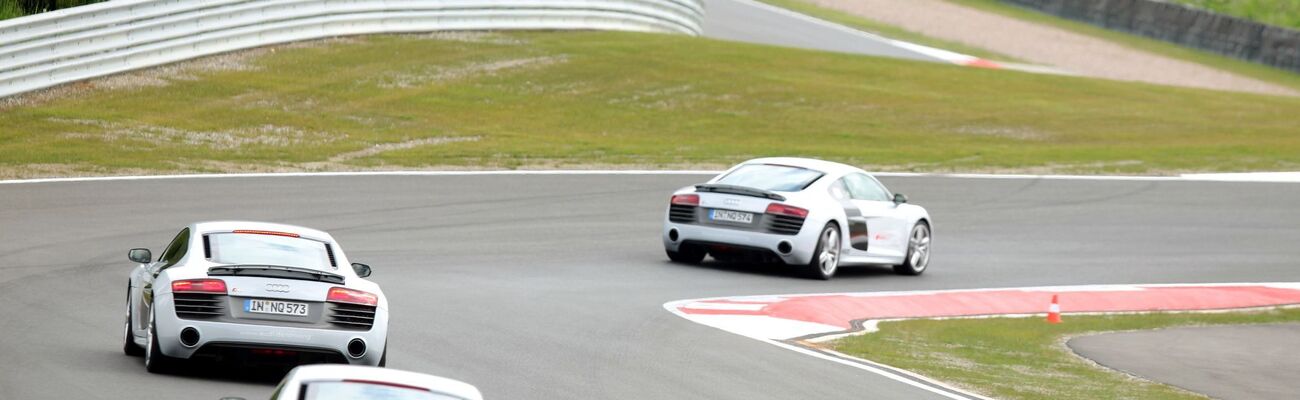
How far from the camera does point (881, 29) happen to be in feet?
158

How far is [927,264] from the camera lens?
62.4 ft

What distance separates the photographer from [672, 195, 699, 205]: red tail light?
56.1ft

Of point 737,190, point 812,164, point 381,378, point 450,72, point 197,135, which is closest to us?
point 381,378

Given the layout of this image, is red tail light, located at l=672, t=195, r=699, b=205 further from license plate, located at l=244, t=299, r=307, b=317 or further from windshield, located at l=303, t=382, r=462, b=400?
windshield, located at l=303, t=382, r=462, b=400

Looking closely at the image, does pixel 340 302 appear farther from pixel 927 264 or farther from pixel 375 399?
pixel 927 264

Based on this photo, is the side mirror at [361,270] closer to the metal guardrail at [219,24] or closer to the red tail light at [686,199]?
the red tail light at [686,199]

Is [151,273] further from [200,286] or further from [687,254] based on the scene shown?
[687,254]

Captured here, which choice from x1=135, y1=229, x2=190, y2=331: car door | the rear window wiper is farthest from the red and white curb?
x1=135, y1=229, x2=190, y2=331: car door

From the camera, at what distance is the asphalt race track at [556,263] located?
1075 centimetres

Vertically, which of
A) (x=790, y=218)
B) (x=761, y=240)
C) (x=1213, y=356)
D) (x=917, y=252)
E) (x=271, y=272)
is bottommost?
(x=1213, y=356)

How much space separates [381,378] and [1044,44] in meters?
43.2

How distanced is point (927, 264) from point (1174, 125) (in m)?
16.8

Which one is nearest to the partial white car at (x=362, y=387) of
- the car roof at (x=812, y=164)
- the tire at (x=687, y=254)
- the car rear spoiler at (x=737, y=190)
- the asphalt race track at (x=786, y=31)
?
the car rear spoiler at (x=737, y=190)

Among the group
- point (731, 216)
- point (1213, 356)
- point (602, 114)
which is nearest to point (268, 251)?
point (731, 216)
